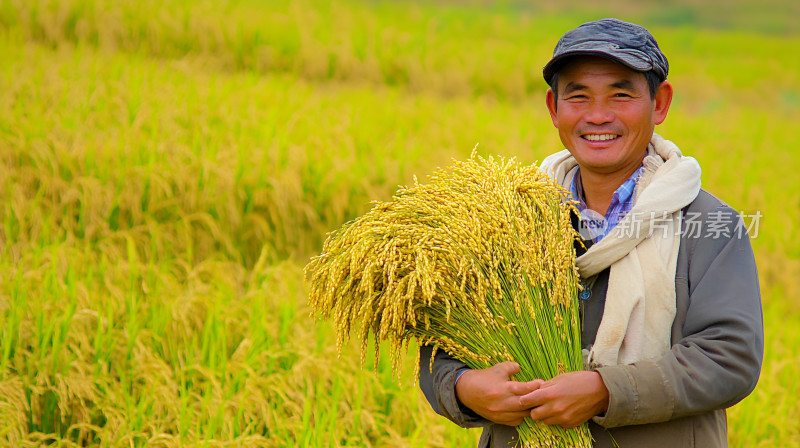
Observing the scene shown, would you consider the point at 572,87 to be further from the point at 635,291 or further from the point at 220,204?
the point at 220,204

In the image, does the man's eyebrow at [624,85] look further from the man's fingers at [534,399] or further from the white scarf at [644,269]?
the man's fingers at [534,399]

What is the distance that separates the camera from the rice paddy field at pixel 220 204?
9.16 ft

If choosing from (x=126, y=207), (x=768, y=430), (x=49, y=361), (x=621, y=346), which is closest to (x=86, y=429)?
(x=49, y=361)

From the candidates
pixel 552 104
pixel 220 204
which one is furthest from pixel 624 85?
pixel 220 204

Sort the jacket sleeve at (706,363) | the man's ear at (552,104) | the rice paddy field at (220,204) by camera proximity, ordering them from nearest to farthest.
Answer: the jacket sleeve at (706,363)
the man's ear at (552,104)
the rice paddy field at (220,204)

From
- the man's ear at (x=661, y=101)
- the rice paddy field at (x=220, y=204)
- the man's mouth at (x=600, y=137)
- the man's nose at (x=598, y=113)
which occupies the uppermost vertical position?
the man's ear at (x=661, y=101)

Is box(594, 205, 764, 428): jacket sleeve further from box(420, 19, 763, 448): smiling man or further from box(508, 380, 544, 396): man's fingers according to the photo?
box(508, 380, 544, 396): man's fingers

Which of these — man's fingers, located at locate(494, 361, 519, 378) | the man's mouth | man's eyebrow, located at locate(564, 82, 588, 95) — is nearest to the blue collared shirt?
the man's mouth

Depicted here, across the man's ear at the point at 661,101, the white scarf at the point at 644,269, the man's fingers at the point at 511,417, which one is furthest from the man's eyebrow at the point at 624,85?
the man's fingers at the point at 511,417

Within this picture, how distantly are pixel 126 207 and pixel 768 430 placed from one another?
140 inches

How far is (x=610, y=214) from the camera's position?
1.61 metres

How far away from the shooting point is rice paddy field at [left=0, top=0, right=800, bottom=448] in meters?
2.79

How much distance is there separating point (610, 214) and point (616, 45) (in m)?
0.39

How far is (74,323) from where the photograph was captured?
2.93 meters
